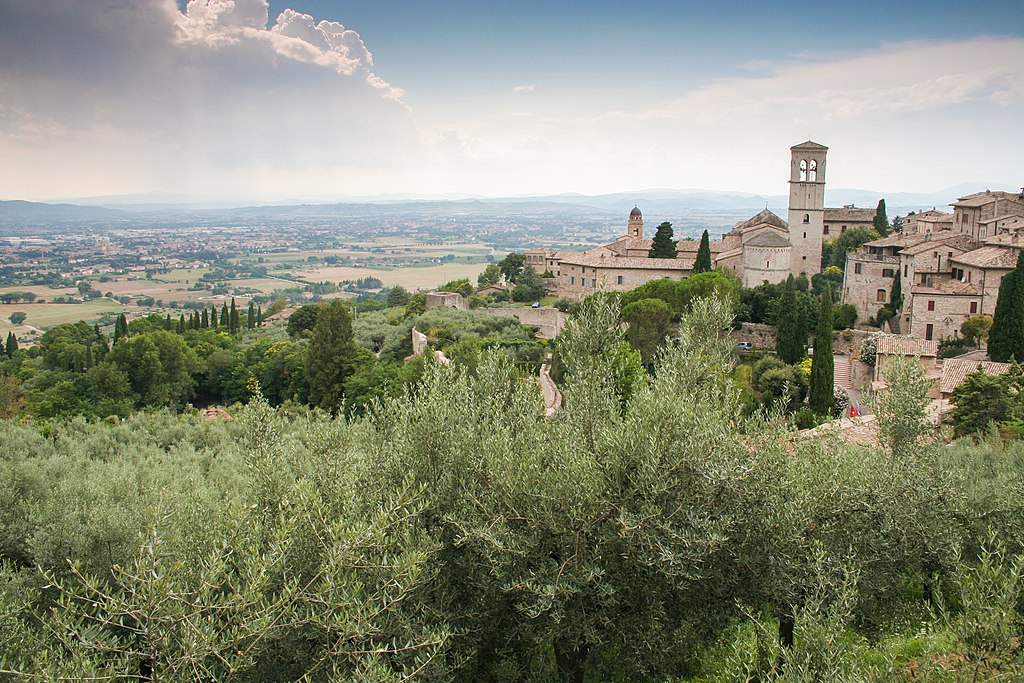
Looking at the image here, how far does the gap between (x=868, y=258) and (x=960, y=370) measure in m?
16.4

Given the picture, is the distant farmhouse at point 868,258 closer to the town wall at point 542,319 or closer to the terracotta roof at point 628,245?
the terracotta roof at point 628,245

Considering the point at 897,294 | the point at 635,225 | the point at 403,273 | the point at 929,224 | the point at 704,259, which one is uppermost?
the point at 929,224

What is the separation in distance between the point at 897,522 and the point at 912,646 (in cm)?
145

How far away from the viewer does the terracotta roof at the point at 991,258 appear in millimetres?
29312

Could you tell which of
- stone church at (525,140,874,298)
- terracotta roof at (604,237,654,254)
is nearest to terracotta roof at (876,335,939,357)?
stone church at (525,140,874,298)

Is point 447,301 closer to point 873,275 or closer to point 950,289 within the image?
point 873,275

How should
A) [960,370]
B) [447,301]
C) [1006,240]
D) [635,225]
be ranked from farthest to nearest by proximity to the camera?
[635,225] < [447,301] < [1006,240] < [960,370]

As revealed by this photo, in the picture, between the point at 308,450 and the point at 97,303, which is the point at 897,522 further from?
the point at 97,303

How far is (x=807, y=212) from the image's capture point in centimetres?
4897

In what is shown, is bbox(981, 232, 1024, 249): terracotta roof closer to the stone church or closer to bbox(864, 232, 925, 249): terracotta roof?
bbox(864, 232, 925, 249): terracotta roof

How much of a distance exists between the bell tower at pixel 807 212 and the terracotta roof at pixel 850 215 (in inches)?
226

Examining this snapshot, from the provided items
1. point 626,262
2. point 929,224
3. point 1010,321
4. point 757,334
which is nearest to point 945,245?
point 757,334

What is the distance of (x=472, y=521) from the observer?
25.0 feet

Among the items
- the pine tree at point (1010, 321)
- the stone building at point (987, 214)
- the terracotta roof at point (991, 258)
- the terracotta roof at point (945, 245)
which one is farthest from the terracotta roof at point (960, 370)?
the stone building at point (987, 214)
